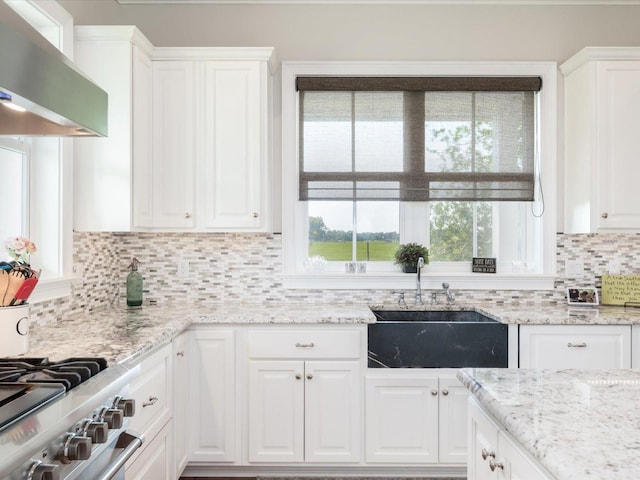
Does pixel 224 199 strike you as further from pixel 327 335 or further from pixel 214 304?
pixel 327 335

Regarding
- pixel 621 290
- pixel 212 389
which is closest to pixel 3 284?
pixel 212 389

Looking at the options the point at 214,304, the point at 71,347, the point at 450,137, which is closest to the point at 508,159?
the point at 450,137

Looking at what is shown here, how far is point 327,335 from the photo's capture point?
2.62m

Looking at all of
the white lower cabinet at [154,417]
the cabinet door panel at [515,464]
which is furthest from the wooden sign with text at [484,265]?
the cabinet door panel at [515,464]

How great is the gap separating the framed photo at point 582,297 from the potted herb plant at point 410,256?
916mm

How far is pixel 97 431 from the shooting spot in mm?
1278

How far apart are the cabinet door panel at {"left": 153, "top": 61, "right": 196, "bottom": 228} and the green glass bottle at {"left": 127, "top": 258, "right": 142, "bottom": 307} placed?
1.21ft

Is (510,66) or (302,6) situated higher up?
(302,6)

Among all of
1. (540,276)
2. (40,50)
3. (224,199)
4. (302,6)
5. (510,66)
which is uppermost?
(302,6)

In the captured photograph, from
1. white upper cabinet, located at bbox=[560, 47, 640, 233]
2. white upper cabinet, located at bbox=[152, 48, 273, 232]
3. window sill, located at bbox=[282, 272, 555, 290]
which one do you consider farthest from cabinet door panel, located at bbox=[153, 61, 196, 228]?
white upper cabinet, located at bbox=[560, 47, 640, 233]

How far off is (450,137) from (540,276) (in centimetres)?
108

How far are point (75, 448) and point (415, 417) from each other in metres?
1.87

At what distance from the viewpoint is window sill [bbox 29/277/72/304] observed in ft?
7.20

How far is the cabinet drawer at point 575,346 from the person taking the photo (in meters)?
2.61
